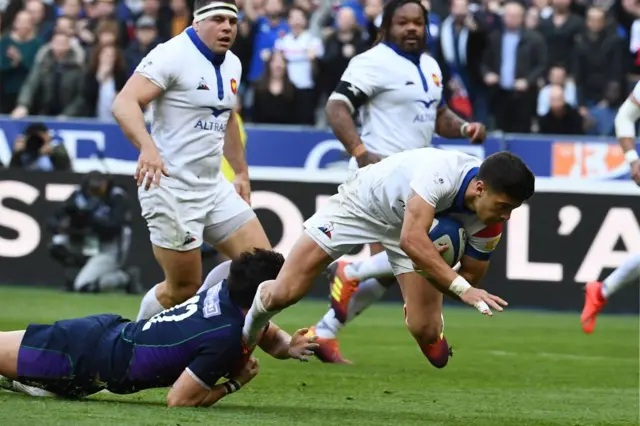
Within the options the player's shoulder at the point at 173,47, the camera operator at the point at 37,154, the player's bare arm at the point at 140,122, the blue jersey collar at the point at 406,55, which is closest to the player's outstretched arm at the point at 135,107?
the player's bare arm at the point at 140,122

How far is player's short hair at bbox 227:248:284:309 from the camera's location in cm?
788

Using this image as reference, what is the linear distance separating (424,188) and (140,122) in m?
2.04

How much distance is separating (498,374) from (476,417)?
2.31 m

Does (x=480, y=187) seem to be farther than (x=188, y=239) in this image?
No

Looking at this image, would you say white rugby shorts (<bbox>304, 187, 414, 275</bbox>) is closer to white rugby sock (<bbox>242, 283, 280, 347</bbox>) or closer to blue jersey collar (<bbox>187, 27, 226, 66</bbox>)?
white rugby sock (<bbox>242, 283, 280, 347</bbox>)

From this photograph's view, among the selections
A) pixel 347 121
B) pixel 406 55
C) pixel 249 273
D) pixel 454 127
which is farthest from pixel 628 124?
pixel 249 273

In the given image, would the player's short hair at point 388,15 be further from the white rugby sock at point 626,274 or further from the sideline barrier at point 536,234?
the sideline barrier at point 536,234

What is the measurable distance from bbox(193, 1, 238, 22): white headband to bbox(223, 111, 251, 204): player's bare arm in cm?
78

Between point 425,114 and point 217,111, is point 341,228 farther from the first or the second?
point 425,114

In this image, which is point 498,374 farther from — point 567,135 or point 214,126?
point 567,135

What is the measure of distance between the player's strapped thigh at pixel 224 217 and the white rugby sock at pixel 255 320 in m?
1.77

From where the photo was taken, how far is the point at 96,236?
1548cm

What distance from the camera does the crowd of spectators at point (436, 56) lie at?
19.1 metres

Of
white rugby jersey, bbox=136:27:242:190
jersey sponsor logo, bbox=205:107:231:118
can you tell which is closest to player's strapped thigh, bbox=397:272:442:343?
white rugby jersey, bbox=136:27:242:190
